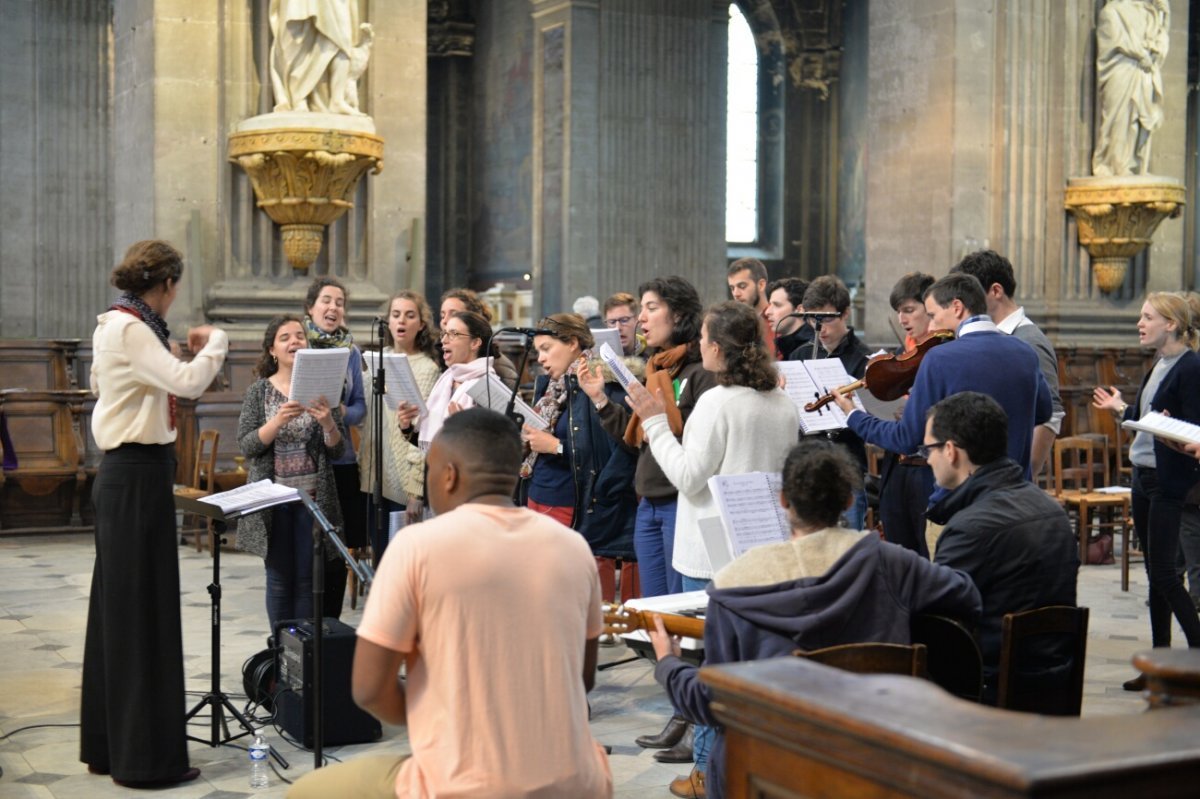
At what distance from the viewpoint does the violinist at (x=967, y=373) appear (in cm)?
495

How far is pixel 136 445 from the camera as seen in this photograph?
184 inches

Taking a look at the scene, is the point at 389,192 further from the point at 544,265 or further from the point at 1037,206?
the point at 1037,206

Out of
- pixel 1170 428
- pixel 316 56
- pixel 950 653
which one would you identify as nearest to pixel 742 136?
pixel 316 56

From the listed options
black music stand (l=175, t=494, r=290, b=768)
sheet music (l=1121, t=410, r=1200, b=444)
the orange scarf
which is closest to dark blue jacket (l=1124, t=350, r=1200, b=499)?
sheet music (l=1121, t=410, r=1200, b=444)

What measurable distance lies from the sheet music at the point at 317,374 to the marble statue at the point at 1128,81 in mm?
9093

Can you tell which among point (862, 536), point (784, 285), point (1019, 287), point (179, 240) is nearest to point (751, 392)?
point (862, 536)

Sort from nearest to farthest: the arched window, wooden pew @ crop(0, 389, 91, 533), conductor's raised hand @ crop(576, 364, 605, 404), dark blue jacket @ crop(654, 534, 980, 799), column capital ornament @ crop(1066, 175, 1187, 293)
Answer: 1. dark blue jacket @ crop(654, 534, 980, 799)
2. conductor's raised hand @ crop(576, 364, 605, 404)
3. wooden pew @ crop(0, 389, 91, 533)
4. column capital ornament @ crop(1066, 175, 1187, 293)
5. the arched window

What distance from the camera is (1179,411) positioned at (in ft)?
20.9

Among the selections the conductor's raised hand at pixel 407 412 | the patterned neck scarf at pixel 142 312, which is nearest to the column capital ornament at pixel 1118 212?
the conductor's raised hand at pixel 407 412

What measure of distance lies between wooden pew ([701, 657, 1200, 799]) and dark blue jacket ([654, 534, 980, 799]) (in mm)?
1257

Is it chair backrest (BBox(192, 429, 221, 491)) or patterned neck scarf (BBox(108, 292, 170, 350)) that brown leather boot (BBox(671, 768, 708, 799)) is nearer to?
patterned neck scarf (BBox(108, 292, 170, 350))

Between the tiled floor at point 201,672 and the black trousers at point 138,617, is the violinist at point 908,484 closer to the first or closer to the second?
the tiled floor at point 201,672

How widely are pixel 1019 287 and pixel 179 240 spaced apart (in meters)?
6.91

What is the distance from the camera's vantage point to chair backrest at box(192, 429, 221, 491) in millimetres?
9250
